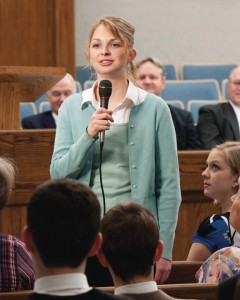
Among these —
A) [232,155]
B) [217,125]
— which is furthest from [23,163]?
[217,125]

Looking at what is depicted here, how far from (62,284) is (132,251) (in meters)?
0.41

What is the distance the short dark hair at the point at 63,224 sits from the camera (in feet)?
5.64

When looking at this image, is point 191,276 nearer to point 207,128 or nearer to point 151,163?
point 151,163

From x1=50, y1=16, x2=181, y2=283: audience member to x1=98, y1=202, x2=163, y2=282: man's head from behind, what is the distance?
28.3 inches

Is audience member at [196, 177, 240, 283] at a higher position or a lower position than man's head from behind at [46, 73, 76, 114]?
lower

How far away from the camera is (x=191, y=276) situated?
2.97m

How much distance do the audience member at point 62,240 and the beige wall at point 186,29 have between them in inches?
269

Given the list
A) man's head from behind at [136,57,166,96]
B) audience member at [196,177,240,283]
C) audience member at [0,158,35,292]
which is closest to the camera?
audience member at [0,158,35,292]

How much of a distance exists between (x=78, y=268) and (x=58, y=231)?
0.08 meters

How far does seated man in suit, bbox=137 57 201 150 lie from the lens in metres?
5.67

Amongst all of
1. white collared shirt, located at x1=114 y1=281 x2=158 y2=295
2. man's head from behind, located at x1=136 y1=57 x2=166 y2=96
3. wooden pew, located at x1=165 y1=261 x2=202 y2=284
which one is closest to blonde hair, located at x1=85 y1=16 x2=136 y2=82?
wooden pew, located at x1=165 y1=261 x2=202 y2=284

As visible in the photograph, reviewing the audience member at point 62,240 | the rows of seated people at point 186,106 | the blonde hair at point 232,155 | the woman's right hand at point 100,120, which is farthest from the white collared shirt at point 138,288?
the rows of seated people at point 186,106

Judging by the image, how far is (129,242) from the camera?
6.90 feet

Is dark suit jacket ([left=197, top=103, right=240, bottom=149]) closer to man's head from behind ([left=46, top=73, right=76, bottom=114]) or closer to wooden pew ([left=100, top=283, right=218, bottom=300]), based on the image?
man's head from behind ([left=46, top=73, right=76, bottom=114])
